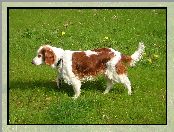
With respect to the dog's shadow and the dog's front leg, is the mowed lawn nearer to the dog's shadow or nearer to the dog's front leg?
the dog's shadow

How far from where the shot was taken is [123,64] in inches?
486

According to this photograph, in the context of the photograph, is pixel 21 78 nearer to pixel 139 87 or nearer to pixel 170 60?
pixel 139 87

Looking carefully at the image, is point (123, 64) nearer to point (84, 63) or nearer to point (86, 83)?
point (84, 63)

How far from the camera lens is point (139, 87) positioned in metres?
12.9

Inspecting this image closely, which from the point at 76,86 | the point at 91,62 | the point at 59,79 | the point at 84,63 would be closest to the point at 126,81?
the point at 91,62

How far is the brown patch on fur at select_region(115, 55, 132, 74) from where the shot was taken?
12.2 m

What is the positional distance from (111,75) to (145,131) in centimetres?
166

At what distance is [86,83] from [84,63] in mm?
1033

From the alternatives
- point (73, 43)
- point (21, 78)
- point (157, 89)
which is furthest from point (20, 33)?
point (157, 89)

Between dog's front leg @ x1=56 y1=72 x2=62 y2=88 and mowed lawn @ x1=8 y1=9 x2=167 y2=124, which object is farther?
dog's front leg @ x1=56 y1=72 x2=62 y2=88

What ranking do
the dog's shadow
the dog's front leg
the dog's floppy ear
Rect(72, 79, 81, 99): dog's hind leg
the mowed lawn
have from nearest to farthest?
1. the mowed lawn
2. the dog's floppy ear
3. Rect(72, 79, 81, 99): dog's hind leg
4. the dog's front leg
5. the dog's shadow

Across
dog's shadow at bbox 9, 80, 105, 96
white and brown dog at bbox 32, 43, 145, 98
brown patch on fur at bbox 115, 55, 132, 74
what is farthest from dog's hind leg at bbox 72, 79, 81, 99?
brown patch on fur at bbox 115, 55, 132, 74

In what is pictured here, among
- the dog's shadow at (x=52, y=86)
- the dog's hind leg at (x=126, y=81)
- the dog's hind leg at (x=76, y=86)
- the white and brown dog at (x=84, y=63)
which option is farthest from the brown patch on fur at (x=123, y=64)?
the dog's hind leg at (x=76, y=86)

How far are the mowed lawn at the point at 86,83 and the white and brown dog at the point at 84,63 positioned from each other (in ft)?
1.46
